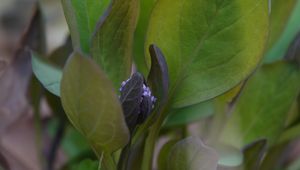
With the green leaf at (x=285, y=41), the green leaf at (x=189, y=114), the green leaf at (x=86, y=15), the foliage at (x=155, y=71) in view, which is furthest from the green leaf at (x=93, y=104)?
the green leaf at (x=285, y=41)

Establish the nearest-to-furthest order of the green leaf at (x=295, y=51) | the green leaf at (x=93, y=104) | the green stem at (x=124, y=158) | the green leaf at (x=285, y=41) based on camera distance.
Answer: the green leaf at (x=93, y=104), the green stem at (x=124, y=158), the green leaf at (x=295, y=51), the green leaf at (x=285, y=41)

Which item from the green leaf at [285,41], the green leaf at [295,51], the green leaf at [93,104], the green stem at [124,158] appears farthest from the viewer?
the green leaf at [285,41]

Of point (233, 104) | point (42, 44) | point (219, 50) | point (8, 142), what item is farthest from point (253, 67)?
point (8, 142)

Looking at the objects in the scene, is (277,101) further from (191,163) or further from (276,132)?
(191,163)

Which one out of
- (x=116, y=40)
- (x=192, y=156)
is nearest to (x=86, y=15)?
(x=116, y=40)

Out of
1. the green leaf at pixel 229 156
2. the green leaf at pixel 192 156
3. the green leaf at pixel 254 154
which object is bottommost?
the green leaf at pixel 254 154

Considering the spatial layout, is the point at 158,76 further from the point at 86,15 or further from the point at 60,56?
the point at 60,56

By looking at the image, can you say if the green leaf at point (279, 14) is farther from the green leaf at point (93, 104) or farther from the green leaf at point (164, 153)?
the green leaf at point (93, 104)
